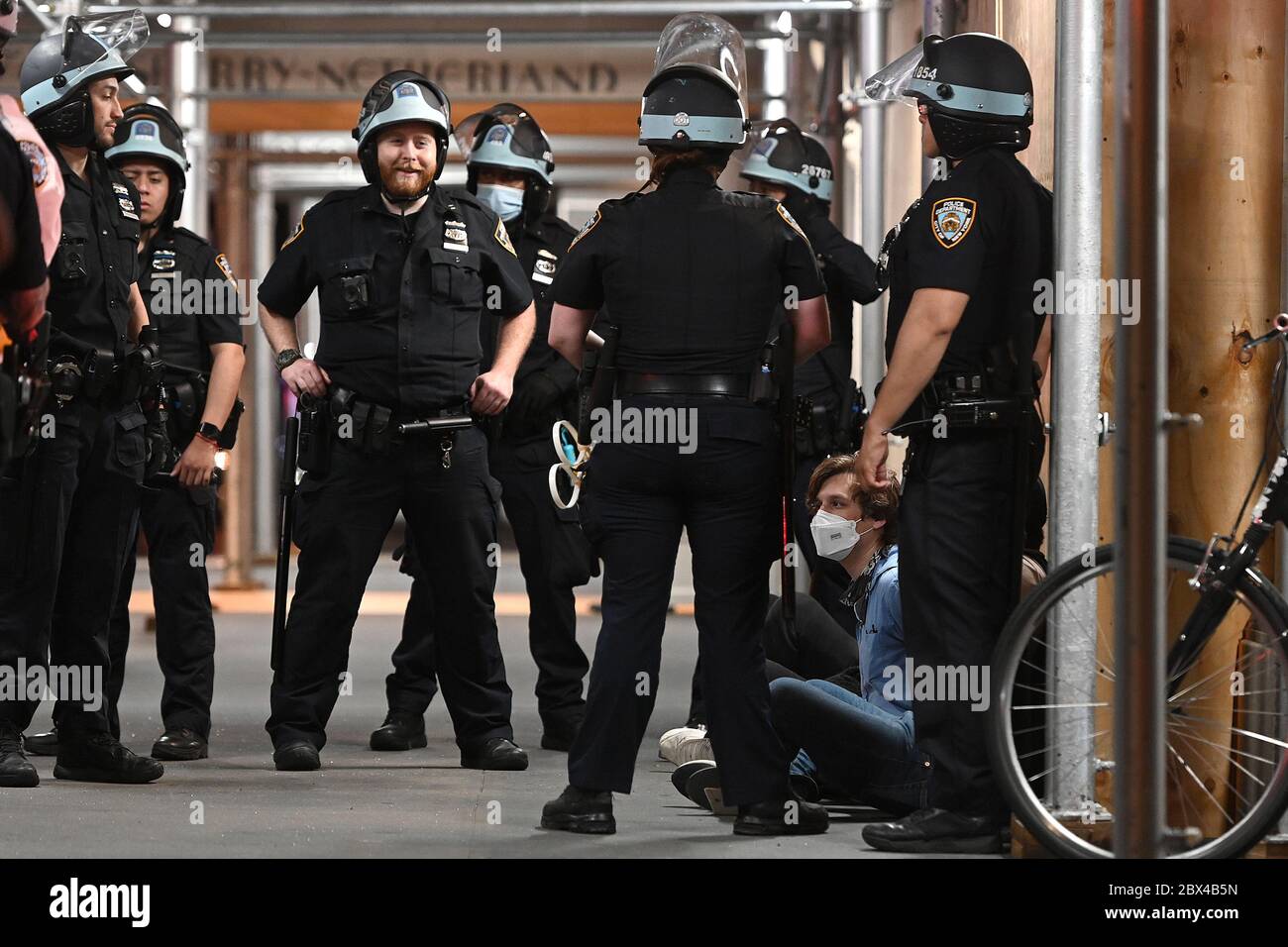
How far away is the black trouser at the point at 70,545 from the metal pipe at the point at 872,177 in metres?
3.94

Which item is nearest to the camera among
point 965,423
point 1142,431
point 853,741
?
point 1142,431

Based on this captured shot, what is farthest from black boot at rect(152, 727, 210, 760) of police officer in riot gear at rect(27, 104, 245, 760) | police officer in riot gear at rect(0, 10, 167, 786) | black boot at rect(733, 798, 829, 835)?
black boot at rect(733, 798, 829, 835)

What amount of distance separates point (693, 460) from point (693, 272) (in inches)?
17.3

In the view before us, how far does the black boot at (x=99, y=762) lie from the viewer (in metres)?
5.55

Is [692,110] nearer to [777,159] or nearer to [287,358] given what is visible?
[287,358]

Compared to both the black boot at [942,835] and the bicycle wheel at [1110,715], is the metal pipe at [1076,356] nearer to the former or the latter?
the bicycle wheel at [1110,715]

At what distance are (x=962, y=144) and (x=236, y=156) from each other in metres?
9.99

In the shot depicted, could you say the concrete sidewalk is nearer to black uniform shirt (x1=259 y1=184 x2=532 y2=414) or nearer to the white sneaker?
the white sneaker

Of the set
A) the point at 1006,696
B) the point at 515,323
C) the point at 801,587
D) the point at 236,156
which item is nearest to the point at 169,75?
the point at 236,156

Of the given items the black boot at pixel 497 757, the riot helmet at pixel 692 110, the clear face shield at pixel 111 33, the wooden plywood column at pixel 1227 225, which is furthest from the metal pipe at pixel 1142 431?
the clear face shield at pixel 111 33

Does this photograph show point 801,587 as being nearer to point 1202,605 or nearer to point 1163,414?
point 1202,605

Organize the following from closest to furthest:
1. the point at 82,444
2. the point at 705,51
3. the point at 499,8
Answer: the point at 705,51, the point at 82,444, the point at 499,8

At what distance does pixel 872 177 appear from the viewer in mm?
9000

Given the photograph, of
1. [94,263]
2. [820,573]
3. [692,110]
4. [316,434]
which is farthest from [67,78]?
[820,573]
